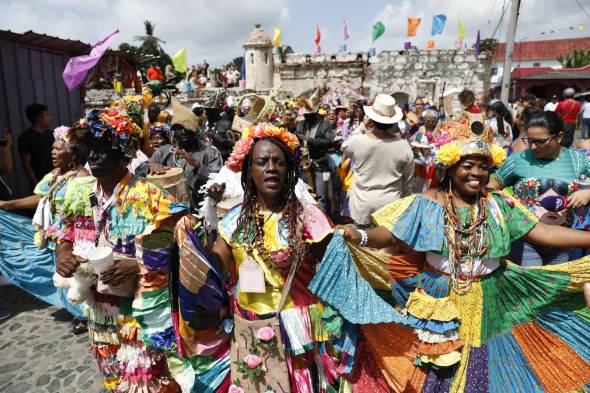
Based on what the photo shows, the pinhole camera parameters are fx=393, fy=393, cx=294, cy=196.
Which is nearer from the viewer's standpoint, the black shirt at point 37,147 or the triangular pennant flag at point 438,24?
the black shirt at point 37,147

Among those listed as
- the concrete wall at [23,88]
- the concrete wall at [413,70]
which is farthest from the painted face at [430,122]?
the concrete wall at [413,70]

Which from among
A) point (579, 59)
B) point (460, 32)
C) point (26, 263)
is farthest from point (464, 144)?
point (579, 59)

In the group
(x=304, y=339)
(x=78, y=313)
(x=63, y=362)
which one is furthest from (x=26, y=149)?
(x=304, y=339)

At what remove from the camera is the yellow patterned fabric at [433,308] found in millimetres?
2371

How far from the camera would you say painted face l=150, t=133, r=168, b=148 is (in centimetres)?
556

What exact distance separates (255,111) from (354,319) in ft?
11.4

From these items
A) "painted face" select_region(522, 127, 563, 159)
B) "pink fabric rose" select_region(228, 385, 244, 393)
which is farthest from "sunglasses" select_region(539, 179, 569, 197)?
"pink fabric rose" select_region(228, 385, 244, 393)

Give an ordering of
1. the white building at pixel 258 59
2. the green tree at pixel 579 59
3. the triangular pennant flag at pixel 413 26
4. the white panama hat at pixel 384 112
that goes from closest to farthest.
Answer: the white panama hat at pixel 384 112
the triangular pennant flag at pixel 413 26
the white building at pixel 258 59
the green tree at pixel 579 59

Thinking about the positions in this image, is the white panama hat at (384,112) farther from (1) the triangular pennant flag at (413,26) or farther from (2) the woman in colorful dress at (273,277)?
(1) the triangular pennant flag at (413,26)

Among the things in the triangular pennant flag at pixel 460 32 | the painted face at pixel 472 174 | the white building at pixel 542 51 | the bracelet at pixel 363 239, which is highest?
the white building at pixel 542 51

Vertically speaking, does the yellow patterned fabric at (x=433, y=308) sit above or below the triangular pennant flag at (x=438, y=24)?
below

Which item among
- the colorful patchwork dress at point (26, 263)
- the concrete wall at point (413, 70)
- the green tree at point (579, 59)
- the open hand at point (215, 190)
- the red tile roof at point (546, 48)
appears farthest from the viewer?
the red tile roof at point (546, 48)

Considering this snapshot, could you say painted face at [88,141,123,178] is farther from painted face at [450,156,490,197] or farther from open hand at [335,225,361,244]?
painted face at [450,156,490,197]

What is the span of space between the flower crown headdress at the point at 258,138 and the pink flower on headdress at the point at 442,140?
944 mm
